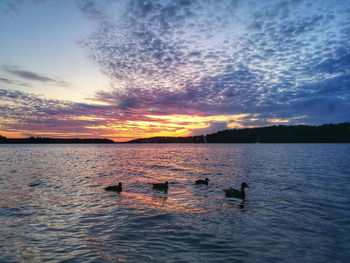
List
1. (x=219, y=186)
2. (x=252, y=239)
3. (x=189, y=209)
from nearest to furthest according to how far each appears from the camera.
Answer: (x=252, y=239) → (x=189, y=209) → (x=219, y=186)

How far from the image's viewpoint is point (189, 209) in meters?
12.6

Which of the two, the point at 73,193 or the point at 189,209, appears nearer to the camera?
the point at 189,209

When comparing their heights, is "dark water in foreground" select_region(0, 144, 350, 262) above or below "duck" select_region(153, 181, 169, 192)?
below

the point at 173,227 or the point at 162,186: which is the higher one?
the point at 162,186

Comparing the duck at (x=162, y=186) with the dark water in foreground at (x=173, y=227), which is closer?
the dark water in foreground at (x=173, y=227)

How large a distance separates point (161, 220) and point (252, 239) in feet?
14.6

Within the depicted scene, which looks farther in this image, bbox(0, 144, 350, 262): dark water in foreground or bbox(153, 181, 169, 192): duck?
bbox(153, 181, 169, 192): duck

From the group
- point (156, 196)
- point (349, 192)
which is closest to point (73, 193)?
point (156, 196)

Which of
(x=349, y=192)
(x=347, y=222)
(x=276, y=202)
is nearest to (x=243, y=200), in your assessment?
(x=276, y=202)

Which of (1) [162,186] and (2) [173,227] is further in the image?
(1) [162,186]

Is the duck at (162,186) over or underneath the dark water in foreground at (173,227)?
over

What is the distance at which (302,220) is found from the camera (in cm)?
1072

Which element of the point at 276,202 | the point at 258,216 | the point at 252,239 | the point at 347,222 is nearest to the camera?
the point at 252,239

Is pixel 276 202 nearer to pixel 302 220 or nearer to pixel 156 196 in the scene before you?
pixel 302 220
